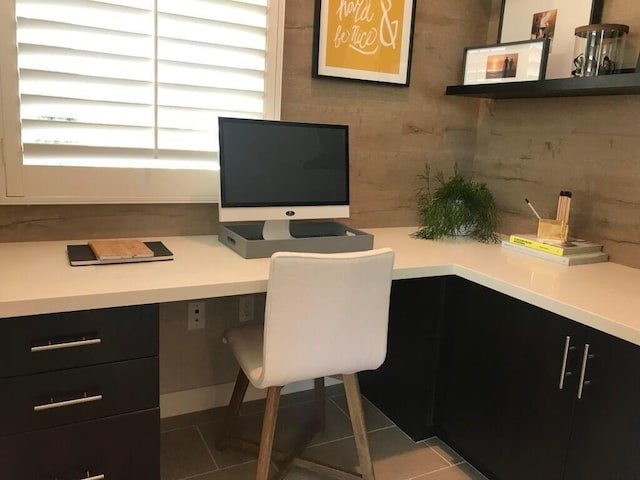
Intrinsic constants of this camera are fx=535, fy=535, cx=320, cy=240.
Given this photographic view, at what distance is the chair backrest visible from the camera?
1436mm

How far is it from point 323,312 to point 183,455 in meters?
0.95

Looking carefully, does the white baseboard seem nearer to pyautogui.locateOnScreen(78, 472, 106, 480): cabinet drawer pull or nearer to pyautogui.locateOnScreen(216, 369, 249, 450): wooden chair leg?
pyautogui.locateOnScreen(216, 369, 249, 450): wooden chair leg

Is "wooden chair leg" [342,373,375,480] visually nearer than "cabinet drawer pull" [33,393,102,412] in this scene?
No

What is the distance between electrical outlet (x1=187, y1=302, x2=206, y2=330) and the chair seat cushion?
37cm

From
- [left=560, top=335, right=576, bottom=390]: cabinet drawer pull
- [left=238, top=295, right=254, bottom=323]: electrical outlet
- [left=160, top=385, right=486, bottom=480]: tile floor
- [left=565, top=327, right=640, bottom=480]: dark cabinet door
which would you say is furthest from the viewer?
[left=238, top=295, right=254, bottom=323]: electrical outlet

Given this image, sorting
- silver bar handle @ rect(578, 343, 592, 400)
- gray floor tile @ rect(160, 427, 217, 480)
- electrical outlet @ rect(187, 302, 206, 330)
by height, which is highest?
silver bar handle @ rect(578, 343, 592, 400)

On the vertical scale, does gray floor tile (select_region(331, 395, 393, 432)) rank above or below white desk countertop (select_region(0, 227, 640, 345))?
below

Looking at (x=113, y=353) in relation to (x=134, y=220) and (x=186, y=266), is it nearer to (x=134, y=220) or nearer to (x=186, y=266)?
(x=186, y=266)

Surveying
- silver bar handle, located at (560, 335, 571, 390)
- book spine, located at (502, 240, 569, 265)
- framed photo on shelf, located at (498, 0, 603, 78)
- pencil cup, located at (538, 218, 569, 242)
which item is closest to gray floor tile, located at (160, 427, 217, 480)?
silver bar handle, located at (560, 335, 571, 390)

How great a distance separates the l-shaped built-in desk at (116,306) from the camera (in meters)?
1.31

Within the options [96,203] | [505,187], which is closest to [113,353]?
[96,203]

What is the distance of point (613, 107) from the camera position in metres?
2.01

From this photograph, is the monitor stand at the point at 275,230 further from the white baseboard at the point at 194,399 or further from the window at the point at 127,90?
the white baseboard at the point at 194,399

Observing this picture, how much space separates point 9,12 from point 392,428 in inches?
80.6
